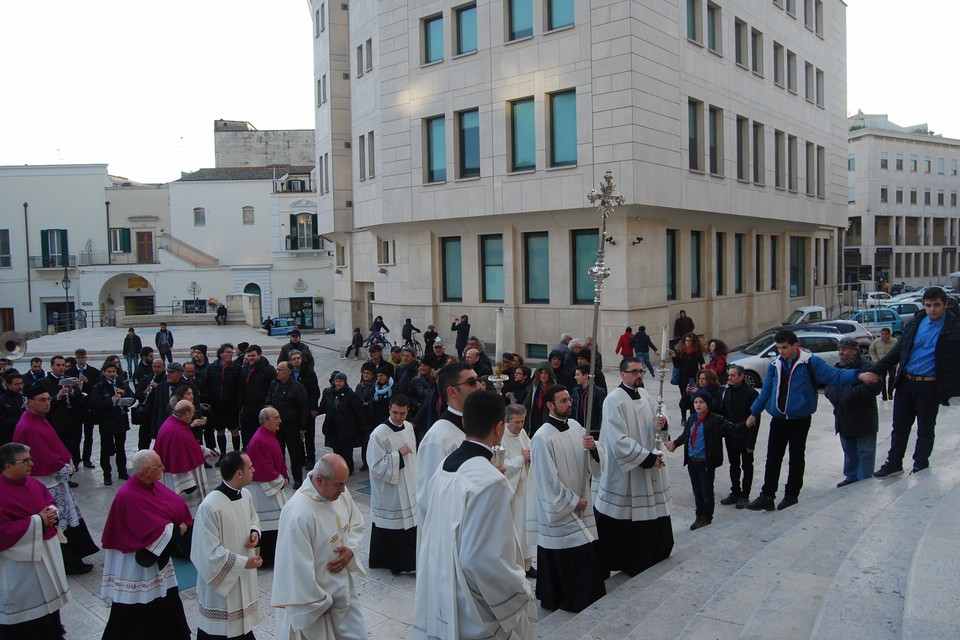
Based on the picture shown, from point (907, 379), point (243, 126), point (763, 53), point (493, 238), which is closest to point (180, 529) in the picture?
point (907, 379)

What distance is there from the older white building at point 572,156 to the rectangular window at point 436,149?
0.07 metres

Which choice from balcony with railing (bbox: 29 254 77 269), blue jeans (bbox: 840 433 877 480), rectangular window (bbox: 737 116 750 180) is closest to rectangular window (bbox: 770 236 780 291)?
rectangular window (bbox: 737 116 750 180)

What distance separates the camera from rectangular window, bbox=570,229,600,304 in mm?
23828

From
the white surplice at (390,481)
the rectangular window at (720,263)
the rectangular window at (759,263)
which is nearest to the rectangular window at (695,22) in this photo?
the rectangular window at (720,263)

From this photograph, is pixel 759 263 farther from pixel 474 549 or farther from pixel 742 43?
pixel 474 549

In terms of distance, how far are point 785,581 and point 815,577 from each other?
25 centimetres

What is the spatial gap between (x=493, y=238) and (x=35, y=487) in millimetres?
20513

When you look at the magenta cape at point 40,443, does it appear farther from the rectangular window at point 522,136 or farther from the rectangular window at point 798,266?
the rectangular window at point 798,266

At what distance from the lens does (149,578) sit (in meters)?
5.68

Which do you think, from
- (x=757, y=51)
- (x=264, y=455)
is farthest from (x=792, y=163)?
(x=264, y=455)

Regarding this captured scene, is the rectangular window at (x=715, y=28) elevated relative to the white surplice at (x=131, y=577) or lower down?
elevated

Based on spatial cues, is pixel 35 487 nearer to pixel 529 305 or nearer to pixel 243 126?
pixel 529 305

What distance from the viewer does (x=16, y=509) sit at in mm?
5816

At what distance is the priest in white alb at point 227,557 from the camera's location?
5.47 meters
